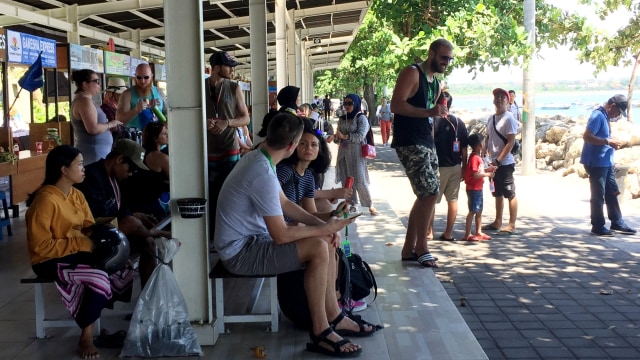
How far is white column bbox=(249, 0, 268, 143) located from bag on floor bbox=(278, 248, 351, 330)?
442 cm

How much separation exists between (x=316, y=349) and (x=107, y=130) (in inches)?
122

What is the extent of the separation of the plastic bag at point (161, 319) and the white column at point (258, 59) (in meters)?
4.97

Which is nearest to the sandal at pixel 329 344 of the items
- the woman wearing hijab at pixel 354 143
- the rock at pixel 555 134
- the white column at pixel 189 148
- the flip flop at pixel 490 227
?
the white column at pixel 189 148

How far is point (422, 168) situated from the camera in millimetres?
6207

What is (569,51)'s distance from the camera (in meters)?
17.5

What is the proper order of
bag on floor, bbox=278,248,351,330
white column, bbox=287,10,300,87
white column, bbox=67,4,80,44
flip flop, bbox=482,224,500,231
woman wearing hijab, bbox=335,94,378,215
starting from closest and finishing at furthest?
bag on floor, bbox=278,248,351,330 < flip flop, bbox=482,224,500,231 < woman wearing hijab, bbox=335,94,378,215 < white column, bbox=67,4,80,44 < white column, bbox=287,10,300,87

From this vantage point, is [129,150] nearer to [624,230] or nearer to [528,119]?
[624,230]

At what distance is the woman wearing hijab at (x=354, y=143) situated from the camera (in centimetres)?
906

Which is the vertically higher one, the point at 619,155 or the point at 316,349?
the point at 619,155

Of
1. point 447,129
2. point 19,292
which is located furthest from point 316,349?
point 447,129

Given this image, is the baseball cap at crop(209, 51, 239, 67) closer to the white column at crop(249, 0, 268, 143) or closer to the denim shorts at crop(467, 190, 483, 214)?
the white column at crop(249, 0, 268, 143)

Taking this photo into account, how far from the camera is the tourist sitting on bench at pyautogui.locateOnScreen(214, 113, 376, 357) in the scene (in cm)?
404

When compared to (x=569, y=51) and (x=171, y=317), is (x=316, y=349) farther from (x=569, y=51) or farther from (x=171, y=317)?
(x=569, y=51)

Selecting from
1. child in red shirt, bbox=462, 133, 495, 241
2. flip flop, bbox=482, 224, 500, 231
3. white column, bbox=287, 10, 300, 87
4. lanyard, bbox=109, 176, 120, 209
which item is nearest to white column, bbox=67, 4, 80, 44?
white column, bbox=287, 10, 300, 87
